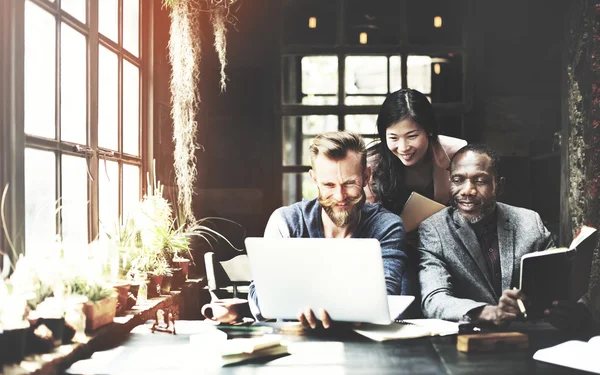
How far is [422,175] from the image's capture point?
11.5 feet

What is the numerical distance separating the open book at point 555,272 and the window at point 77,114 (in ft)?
5.37

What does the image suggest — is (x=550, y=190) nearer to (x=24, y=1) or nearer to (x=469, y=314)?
(x=469, y=314)

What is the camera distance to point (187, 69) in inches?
176

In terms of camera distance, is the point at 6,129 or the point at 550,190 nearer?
the point at 6,129

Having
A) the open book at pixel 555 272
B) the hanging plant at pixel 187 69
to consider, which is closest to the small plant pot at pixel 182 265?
the hanging plant at pixel 187 69

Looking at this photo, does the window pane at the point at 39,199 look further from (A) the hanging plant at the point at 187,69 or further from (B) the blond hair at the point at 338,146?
(A) the hanging plant at the point at 187,69

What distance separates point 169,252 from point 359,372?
83.5 inches

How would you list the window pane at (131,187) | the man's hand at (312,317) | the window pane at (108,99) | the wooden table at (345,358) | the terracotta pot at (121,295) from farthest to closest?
the window pane at (131,187) < the window pane at (108,99) < the terracotta pot at (121,295) < the man's hand at (312,317) < the wooden table at (345,358)

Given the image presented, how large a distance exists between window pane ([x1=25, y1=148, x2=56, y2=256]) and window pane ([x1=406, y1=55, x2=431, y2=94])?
2894mm

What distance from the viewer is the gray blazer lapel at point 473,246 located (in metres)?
2.82

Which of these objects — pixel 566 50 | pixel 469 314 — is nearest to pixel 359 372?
pixel 469 314

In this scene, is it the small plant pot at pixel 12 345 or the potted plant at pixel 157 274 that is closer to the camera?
the small plant pot at pixel 12 345

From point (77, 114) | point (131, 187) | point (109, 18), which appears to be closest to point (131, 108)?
point (131, 187)

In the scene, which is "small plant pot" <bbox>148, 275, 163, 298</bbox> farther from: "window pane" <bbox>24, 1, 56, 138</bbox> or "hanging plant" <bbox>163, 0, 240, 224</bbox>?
"hanging plant" <bbox>163, 0, 240, 224</bbox>
